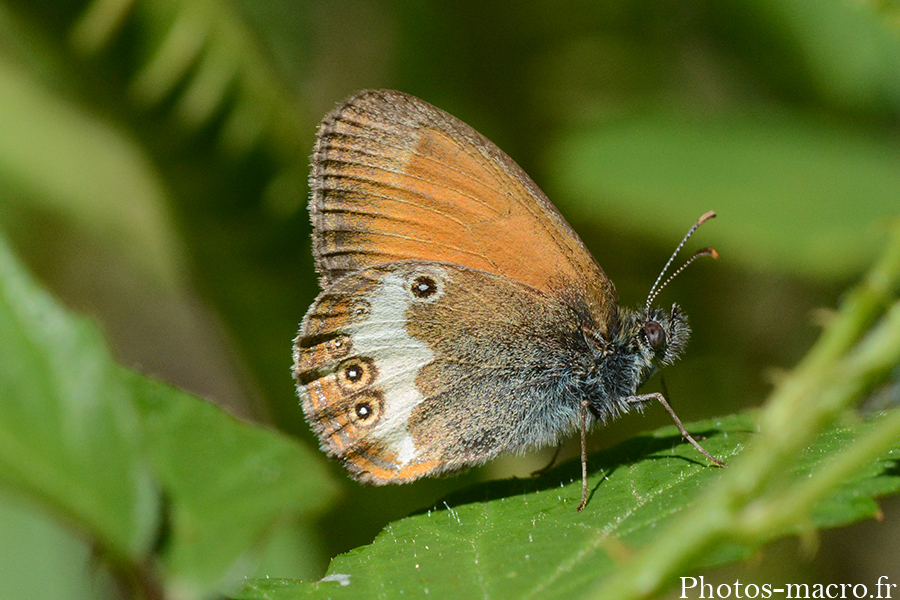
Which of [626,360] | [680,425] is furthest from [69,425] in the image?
[626,360]

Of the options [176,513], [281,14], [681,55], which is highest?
[281,14]

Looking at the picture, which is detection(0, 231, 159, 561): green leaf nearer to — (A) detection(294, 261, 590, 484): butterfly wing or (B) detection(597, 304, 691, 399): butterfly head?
(A) detection(294, 261, 590, 484): butterfly wing

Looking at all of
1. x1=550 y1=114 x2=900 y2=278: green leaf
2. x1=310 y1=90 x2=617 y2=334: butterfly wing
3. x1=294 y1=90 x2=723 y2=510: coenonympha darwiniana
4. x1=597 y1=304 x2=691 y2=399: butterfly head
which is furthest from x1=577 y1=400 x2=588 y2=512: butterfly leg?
x1=550 y1=114 x2=900 y2=278: green leaf

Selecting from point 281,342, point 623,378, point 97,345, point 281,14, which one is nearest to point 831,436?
point 623,378

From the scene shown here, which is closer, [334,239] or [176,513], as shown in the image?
[176,513]

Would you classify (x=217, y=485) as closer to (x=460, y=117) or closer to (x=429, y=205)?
(x=429, y=205)

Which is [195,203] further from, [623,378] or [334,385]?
[623,378]
